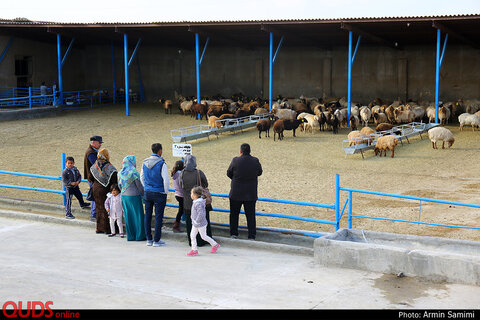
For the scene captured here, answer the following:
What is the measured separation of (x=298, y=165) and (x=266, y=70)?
17736 millimetres

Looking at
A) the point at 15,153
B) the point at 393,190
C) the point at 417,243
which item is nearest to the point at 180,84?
the point at 15,153

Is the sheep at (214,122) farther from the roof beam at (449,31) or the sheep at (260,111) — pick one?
the roof beam at (449,31)

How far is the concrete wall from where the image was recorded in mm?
31844

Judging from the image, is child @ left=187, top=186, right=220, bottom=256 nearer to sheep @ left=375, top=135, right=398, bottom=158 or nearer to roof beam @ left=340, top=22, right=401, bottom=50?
sheep @ left=375, top=135, right=398, bottom=158

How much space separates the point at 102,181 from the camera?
1034 cm

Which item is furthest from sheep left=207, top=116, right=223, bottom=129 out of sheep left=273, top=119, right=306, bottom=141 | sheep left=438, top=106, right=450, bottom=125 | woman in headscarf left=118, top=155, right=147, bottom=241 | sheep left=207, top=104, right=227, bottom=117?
woman in headscarf left=118, top=155, right=147, bottom=241

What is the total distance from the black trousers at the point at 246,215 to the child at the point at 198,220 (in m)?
0.72

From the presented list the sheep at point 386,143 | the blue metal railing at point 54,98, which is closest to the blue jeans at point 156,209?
the sheep at point 386,143

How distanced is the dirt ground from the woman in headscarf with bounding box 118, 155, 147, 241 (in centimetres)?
278

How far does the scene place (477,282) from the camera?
753 cm

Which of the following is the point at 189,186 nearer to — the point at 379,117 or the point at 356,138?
the point at 356,138

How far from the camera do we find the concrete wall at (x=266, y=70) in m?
31.8

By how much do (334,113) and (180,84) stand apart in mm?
14741
